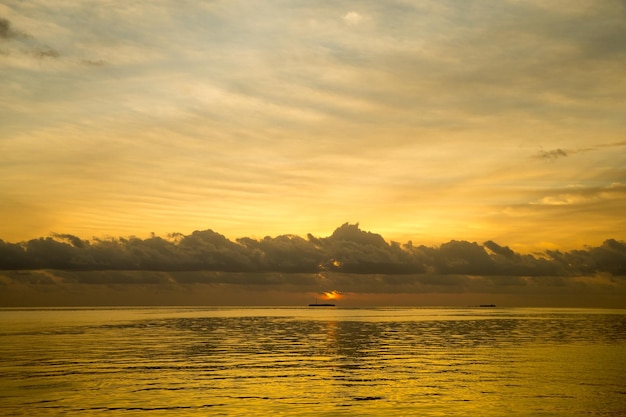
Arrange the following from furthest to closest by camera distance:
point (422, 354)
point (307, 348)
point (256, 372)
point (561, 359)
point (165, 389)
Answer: point (307, 348)
point (422, 354)
point (561, 359)
point (256, 372)
point (165, 389)

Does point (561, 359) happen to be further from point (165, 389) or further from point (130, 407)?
point (130, 407)

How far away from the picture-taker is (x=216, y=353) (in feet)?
264

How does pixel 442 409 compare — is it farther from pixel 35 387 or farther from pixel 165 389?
pixel 35 387

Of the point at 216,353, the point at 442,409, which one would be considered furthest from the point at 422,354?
the point at 442,409

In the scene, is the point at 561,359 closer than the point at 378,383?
No

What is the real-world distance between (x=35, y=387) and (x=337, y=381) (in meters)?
25.7

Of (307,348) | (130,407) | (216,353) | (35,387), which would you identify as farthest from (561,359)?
(35,387)

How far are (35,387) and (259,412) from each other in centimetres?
2247

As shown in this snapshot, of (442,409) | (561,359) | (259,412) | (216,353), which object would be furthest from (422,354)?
(259,412)

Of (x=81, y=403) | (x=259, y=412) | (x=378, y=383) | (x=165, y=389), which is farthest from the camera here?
(x=378, y=383)

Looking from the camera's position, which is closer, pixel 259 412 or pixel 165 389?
pixel 259 412

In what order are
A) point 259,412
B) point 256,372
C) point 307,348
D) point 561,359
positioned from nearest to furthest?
point 259,412
point 256,372
point 561,359
point 307,348

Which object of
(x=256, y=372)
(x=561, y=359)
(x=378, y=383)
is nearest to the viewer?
(x=378, y=383)

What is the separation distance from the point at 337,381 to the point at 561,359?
33.0 m
